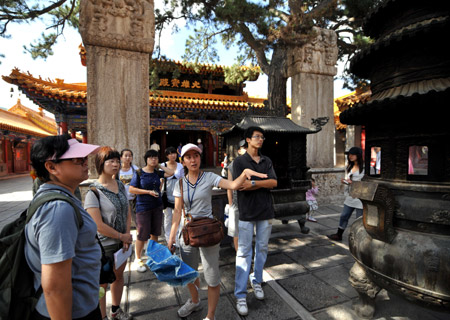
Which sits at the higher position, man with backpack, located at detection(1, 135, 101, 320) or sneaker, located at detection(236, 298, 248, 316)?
man with backpack, located at detection(1, 135, 101, 320)

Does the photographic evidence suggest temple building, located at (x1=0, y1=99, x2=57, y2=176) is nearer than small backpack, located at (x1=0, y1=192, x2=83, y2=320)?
No

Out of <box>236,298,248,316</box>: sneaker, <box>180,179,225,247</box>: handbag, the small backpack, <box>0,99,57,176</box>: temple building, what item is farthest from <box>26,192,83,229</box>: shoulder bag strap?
<box>0,99,57,176</box>: temple building

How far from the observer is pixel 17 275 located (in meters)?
1.07

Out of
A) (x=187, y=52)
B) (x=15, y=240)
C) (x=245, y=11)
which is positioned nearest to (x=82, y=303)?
(x=15, y=240)

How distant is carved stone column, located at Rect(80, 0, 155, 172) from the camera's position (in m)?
4.94

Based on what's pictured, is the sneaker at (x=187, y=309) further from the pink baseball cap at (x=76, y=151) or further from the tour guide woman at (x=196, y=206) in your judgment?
the pink baseball cap at (x=76, y=151)

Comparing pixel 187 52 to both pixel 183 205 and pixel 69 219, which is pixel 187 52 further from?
pixel 69 219

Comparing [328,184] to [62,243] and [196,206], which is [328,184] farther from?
[62,243]

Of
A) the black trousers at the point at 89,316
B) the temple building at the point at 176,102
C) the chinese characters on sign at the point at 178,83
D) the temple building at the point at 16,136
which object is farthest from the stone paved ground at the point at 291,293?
the temple building at the point at 16,136

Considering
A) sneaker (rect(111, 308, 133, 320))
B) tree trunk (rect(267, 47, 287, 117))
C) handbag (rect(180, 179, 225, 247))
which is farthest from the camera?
tree trunk (rect(267, 47, 287, 117))

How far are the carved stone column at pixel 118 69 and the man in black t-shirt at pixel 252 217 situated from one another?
3479 mm

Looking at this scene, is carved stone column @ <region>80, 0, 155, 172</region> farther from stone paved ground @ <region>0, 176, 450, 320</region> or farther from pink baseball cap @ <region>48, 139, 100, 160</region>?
pink baseball cap @ <region>48, 139, 100, 160</region>

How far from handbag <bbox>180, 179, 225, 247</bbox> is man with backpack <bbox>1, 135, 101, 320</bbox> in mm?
871

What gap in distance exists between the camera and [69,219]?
110 centimetres
